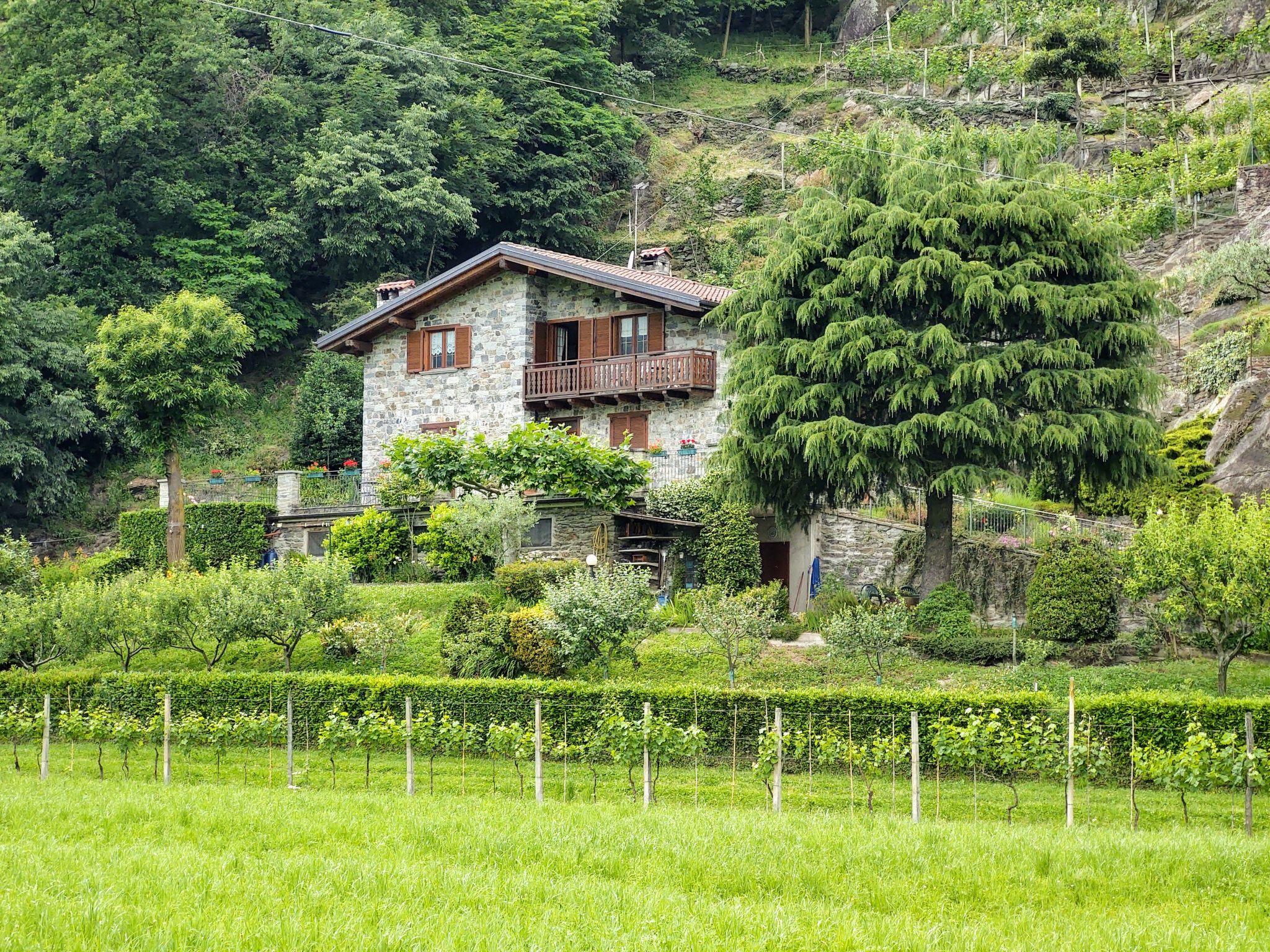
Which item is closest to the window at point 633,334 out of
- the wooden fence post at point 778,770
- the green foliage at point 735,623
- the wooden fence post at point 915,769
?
the green foliage at point 735,623

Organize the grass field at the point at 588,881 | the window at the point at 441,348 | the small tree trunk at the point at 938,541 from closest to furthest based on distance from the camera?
1. the grass field at the point at 588,881
2. the small tree trunk at the point at 938,541
3. the window at the point at 441,348

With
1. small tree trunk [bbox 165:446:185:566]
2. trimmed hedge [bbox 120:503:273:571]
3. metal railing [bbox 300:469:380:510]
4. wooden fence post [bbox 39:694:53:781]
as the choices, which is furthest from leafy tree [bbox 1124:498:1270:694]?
small tree trunk [bbox 165:446:185:566]

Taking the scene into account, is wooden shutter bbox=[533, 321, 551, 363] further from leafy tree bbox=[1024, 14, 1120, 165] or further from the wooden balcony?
leafy tree bbox=[1024, 14, 1120, 165]

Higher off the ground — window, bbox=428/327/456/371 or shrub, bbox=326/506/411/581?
window, bbox=428/327/456/371

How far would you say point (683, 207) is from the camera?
57688 mm

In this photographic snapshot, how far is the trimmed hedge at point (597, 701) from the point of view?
1714 cm

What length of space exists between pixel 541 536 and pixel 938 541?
29.5 feet

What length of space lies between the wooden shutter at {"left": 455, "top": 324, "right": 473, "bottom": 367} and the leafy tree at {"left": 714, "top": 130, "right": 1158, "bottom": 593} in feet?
37.6

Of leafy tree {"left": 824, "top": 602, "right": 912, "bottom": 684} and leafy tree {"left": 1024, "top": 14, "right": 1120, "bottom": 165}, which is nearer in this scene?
leafy tree {"left": 824, "top": 602, "right": 912, "bottom": 684}

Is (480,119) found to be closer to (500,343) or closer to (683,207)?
(683,207)

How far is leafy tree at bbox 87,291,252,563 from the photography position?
33.1m

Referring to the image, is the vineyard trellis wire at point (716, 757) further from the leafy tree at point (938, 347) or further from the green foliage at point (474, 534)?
the green foliage at point (474, 534)

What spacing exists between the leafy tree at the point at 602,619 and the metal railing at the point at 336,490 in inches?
488

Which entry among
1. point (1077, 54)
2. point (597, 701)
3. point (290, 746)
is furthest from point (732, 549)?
point (1077, 54)
